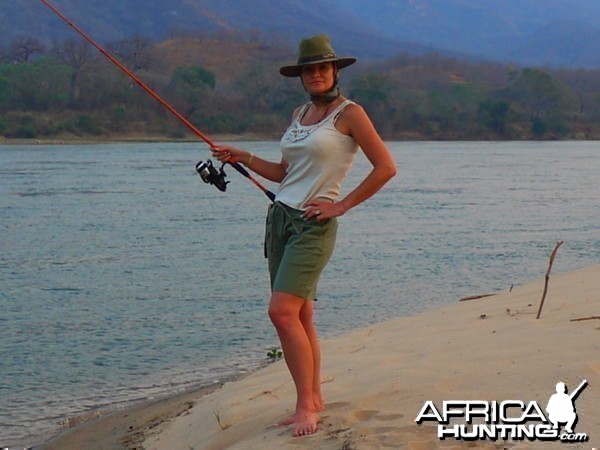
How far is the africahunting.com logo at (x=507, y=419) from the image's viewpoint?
12.0 feet

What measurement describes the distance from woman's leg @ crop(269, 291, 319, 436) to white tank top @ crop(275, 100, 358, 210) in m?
0.38

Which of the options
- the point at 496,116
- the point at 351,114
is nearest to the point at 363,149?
the point at 351,114

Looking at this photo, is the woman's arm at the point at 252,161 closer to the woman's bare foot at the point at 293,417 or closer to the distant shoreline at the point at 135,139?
the woman's bare foot at the point at 293,417

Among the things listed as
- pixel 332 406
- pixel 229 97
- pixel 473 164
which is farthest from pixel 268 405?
pixel 229 97

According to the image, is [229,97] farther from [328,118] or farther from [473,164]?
[328,118]

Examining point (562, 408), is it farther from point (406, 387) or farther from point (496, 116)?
point (496, 116)

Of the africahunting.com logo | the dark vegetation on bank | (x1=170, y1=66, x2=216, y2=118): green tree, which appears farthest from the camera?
(x1=170, y1=66, x2=216, y2=118): green tree

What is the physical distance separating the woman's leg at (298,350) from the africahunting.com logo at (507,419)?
443mm

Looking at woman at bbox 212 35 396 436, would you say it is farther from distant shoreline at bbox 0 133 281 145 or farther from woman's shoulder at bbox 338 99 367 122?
distant shoreline at bbox 0 133 281 145

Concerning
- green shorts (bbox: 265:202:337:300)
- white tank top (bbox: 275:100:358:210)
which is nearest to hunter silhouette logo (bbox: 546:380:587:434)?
green shorts (bbox: 265:202:337:300)

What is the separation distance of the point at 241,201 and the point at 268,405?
60.1ft

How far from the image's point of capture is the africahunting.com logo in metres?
3.66

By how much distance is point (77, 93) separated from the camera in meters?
65.0

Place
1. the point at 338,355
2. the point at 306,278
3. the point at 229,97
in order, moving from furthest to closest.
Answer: the point at 229,97 → the point at 338,355 → the point at 306,278
